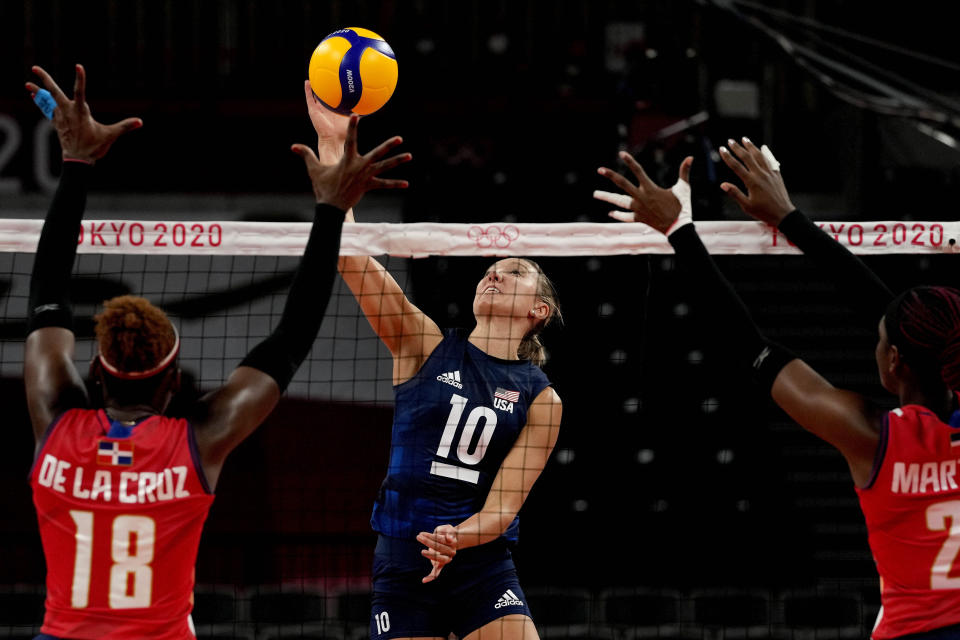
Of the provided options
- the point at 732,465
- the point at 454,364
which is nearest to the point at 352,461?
the point at 732,465

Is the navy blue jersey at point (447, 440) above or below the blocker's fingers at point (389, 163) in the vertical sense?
below

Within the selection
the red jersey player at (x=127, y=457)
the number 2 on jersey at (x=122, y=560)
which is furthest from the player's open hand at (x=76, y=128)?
the number 2 on jersey at (x=122, y=560)

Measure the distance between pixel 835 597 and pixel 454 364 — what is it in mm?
5371

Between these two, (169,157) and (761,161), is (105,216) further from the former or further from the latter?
(761,161)

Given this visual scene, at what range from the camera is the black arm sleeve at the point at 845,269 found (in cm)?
396

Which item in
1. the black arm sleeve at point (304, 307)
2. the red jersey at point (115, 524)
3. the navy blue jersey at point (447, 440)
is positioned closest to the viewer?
the red jersey at point (115, 524)

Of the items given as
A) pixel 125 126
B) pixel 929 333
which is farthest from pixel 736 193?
pixel 125 126

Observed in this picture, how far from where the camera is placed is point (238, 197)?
43.8 ft

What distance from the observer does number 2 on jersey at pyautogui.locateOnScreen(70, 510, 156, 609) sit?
10.2 ft

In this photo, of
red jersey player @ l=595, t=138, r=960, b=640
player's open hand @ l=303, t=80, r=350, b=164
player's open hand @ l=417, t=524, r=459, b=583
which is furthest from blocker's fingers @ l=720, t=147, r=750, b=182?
player's open hand @ l=417, t=524, r=459, b=583

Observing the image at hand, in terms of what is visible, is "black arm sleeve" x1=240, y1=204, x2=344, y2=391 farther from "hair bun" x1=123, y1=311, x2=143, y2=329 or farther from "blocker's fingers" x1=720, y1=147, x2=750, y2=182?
"blocker's fingers" x1=720, y1=147, x2=750, y2=182

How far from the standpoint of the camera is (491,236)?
5395 millimetres

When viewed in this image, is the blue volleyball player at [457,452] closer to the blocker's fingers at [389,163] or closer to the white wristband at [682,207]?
the blocker's fingers at [389,163]

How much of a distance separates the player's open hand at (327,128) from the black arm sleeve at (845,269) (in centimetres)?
201
